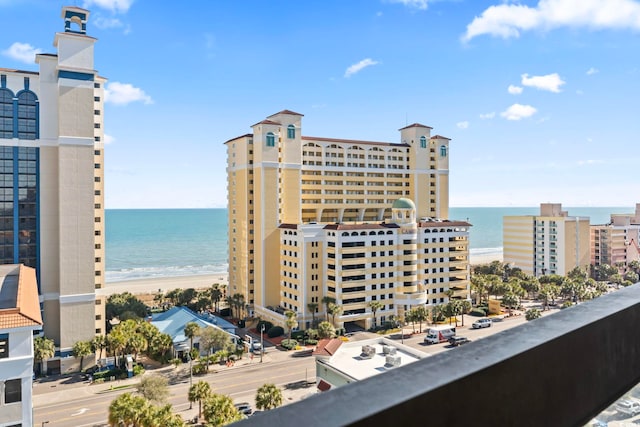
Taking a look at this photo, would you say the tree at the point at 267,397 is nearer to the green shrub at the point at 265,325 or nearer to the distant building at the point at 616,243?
the green shrub at the point at 265,325

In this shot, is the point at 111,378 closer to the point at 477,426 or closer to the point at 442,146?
the point at 477,426

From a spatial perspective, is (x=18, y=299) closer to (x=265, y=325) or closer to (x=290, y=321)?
(x=290, y=321)

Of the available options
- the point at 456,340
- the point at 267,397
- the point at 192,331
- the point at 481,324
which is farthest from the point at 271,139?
the point at 267,397

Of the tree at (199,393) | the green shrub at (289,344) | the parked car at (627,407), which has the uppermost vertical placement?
the parked car at (627,407)

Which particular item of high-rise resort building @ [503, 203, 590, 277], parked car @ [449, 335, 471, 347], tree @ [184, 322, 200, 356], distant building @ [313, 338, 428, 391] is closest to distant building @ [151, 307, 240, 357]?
tree @ [184, 322, 200, 356]

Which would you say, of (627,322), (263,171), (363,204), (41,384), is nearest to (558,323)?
(627,322)

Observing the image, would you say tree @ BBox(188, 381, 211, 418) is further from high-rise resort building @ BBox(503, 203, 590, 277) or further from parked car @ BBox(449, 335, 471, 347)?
high-rise resort building @ BBox(503, 203, 590, 277)

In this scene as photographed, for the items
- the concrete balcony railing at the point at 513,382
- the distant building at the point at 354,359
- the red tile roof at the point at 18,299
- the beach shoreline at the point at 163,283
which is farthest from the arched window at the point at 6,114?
the concrete balcony railing at the point at 513,382
